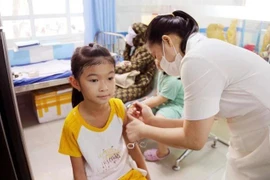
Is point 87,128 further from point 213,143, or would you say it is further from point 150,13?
point 150,13

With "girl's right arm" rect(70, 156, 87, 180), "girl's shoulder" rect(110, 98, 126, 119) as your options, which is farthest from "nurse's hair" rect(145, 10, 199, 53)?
"girl's right arm" rect(70, 156, 87, 180)

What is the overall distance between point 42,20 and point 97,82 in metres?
2.64

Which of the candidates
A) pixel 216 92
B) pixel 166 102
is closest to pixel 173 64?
pixel 216 92

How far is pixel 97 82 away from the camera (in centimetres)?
111

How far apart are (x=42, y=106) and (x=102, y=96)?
1943mm

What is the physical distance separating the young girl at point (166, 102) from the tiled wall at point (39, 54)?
1793mm

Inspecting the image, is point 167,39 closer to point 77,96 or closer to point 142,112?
point 142,112

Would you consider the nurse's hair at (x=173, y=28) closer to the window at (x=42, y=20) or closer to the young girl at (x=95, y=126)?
the young girl at (x=95, y=126)

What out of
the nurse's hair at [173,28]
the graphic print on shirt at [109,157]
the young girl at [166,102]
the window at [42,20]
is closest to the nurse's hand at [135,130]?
the graphic print on shirt at [109,157]

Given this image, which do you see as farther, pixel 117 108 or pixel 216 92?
pixel 117 108

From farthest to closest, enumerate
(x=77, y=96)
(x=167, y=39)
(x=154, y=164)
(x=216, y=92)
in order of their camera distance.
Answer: (x=154, y=164) → (x=77, y=96) → (x=167, y=39) → (x=216, y=92)

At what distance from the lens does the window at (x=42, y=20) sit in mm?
3102

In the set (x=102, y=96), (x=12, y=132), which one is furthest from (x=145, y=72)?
(x=12, y=132)

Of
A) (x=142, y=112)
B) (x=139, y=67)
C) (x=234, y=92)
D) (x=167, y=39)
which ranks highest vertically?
(x=167, y=39)
